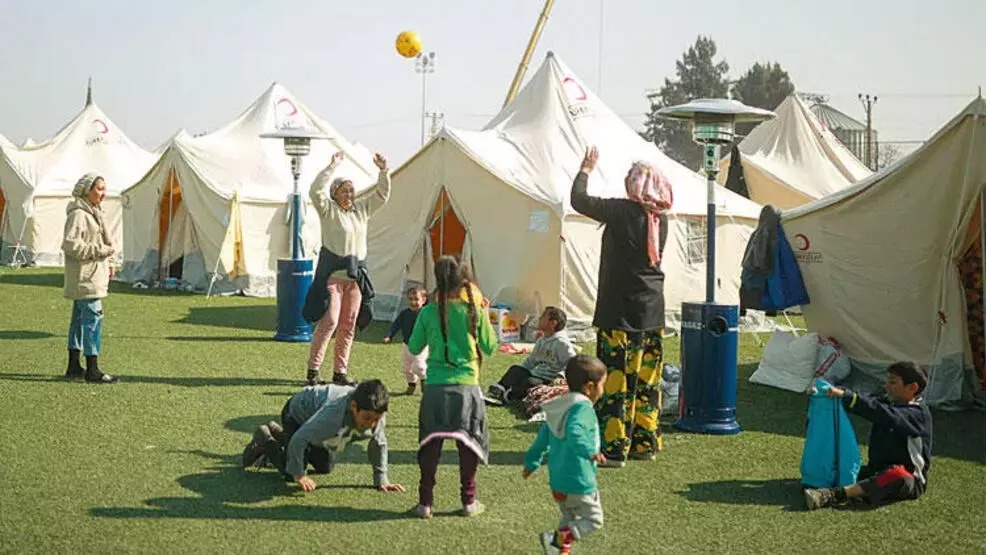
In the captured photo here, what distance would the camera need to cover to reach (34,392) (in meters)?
8.34

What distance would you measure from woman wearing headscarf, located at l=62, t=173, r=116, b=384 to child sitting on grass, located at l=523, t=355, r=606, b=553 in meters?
5.49

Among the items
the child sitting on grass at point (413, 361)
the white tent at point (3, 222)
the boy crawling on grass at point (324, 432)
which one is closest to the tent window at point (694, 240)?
the child sitting on grass at point (413, 361)

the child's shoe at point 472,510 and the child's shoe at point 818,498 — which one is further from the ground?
the child's shoe at point 818,498

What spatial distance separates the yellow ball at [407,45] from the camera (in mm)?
20875

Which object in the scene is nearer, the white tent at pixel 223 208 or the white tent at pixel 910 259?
the white tent at pixel 910 259

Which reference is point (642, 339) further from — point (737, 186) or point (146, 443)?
point (737, 186)

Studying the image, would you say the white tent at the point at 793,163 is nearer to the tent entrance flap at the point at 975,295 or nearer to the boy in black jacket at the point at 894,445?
the tent entrance flap at the point at 975,295

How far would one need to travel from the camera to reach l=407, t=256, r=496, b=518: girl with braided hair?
5.28 m

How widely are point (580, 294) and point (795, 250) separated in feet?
12.0

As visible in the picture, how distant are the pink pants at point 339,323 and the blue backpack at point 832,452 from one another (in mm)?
4393

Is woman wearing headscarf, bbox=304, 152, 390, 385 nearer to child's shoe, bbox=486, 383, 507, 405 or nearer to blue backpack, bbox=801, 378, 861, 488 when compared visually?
child's shoe, bbox=486, 383, 507, 405

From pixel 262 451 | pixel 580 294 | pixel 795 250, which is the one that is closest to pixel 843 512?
pixel 262 451

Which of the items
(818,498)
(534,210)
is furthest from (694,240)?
(818,498)

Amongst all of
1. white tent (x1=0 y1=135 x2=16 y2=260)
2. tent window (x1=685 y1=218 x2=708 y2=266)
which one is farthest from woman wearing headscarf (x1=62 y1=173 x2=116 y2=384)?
white tent (x1=0 y1=135 x2=16 y2=260)
